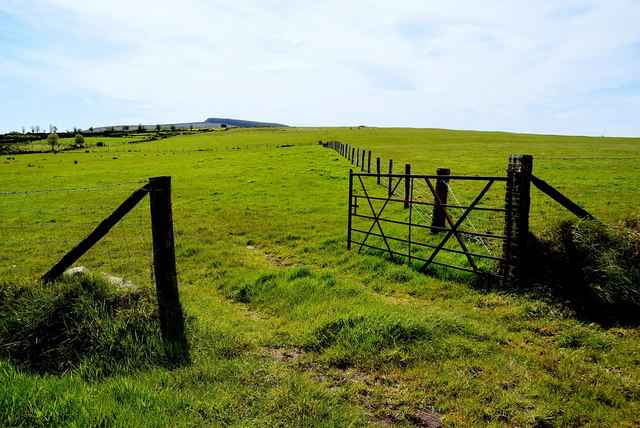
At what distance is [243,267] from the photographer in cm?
880

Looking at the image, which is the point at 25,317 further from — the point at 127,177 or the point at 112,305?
the point at 127,177

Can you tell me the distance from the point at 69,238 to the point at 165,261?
10328 mm

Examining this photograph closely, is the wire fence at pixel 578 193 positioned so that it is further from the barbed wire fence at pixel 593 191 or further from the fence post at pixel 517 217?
the fence post at pixel 517 217

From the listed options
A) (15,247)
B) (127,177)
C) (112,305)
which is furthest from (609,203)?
(127,177)

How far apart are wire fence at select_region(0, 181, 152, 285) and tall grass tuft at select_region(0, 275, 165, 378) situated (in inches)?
36.6

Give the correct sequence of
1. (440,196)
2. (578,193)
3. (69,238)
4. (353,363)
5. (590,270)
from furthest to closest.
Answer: (578,193)
(69,238)
(440,196)
(590,270)
(353,363)

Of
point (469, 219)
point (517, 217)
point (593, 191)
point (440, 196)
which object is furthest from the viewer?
point (593, 191)

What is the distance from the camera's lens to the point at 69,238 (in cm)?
1316

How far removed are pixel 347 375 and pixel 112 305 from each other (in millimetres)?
3311

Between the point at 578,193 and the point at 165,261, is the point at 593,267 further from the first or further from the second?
the point at 578,193

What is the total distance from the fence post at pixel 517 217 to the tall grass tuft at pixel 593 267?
29 cm

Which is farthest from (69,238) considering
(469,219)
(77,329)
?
(469,219)

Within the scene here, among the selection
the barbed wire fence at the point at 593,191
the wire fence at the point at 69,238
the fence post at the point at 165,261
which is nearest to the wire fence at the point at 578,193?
the barbed wire fence at the point at 593,191

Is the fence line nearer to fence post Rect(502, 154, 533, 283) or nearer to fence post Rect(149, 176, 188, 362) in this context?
fence post Rect(502, 154, 533, 283)
